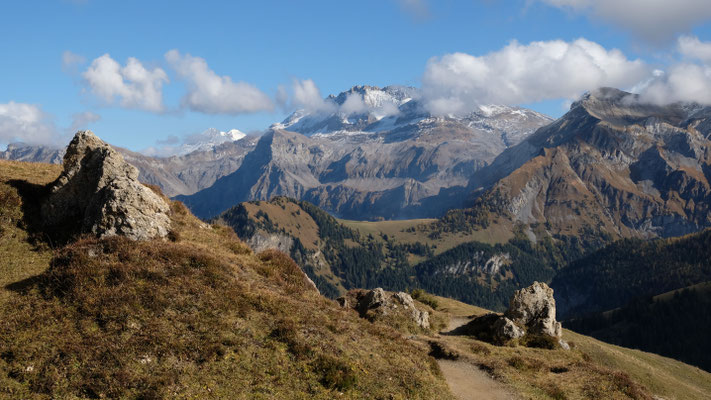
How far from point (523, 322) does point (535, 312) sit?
236 centimetres

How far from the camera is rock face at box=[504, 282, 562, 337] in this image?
5200cm

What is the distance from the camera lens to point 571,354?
147 ft

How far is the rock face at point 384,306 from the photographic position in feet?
151

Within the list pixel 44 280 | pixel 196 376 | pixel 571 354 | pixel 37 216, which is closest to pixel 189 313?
pixel 196 376

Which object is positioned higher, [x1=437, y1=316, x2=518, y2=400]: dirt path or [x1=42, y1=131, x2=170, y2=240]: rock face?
[x1=42, y1=131, x2=170, y2=240]: rock face

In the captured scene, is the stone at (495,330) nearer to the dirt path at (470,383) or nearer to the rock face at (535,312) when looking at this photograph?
the rock face at (535,312)

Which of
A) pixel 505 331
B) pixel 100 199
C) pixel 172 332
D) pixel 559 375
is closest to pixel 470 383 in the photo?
pixel 559 375

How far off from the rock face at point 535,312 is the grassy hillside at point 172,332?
26968mm

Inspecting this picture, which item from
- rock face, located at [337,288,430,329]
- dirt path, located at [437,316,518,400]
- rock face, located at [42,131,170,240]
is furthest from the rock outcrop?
rock face, located at [42,131,170,240]

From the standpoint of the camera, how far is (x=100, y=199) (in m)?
33.8

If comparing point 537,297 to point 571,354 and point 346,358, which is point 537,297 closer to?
point 571,354

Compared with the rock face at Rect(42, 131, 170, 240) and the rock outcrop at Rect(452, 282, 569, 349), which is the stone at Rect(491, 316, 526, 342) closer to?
the rock outcrop at Rect(452, 282, 569, 349)

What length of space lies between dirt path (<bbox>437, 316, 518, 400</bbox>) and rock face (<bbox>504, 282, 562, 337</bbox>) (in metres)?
19.5

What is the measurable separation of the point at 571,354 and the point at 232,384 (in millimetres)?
36176
